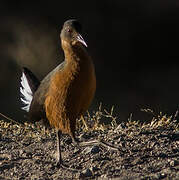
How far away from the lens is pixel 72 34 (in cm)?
611

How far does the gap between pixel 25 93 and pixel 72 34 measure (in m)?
2.14

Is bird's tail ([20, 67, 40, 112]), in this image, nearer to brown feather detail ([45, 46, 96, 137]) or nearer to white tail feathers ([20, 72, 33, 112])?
white tail feathers ([20, 72, 33, 112])

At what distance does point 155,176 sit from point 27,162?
1.77 m

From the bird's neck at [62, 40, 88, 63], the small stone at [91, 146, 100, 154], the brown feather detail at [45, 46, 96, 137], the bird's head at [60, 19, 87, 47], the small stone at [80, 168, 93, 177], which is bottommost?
the small stone at [80, 168, 93, 177]

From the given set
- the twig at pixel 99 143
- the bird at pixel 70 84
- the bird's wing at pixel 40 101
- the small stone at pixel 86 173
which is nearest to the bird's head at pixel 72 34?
the bird at pixel 70 84

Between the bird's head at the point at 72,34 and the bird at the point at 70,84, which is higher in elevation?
the bird's head at the point at 72,34

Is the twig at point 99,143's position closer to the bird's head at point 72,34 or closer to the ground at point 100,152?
the ground at point 100,152

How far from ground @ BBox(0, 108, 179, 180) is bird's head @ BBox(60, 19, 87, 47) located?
1380 mm

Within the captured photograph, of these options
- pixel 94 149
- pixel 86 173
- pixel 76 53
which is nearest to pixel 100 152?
pixel 94 149

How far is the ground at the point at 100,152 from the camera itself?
5938 millimetres

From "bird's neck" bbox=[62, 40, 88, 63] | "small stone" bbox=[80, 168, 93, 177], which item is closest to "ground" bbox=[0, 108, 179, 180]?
"small stone" bbox=[80, 168, 93, 177]

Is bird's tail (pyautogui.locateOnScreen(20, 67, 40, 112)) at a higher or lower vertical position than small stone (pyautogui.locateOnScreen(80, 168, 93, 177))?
higher

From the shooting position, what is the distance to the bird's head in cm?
606

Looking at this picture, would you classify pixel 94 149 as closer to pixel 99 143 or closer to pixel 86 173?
pixel 99 143
